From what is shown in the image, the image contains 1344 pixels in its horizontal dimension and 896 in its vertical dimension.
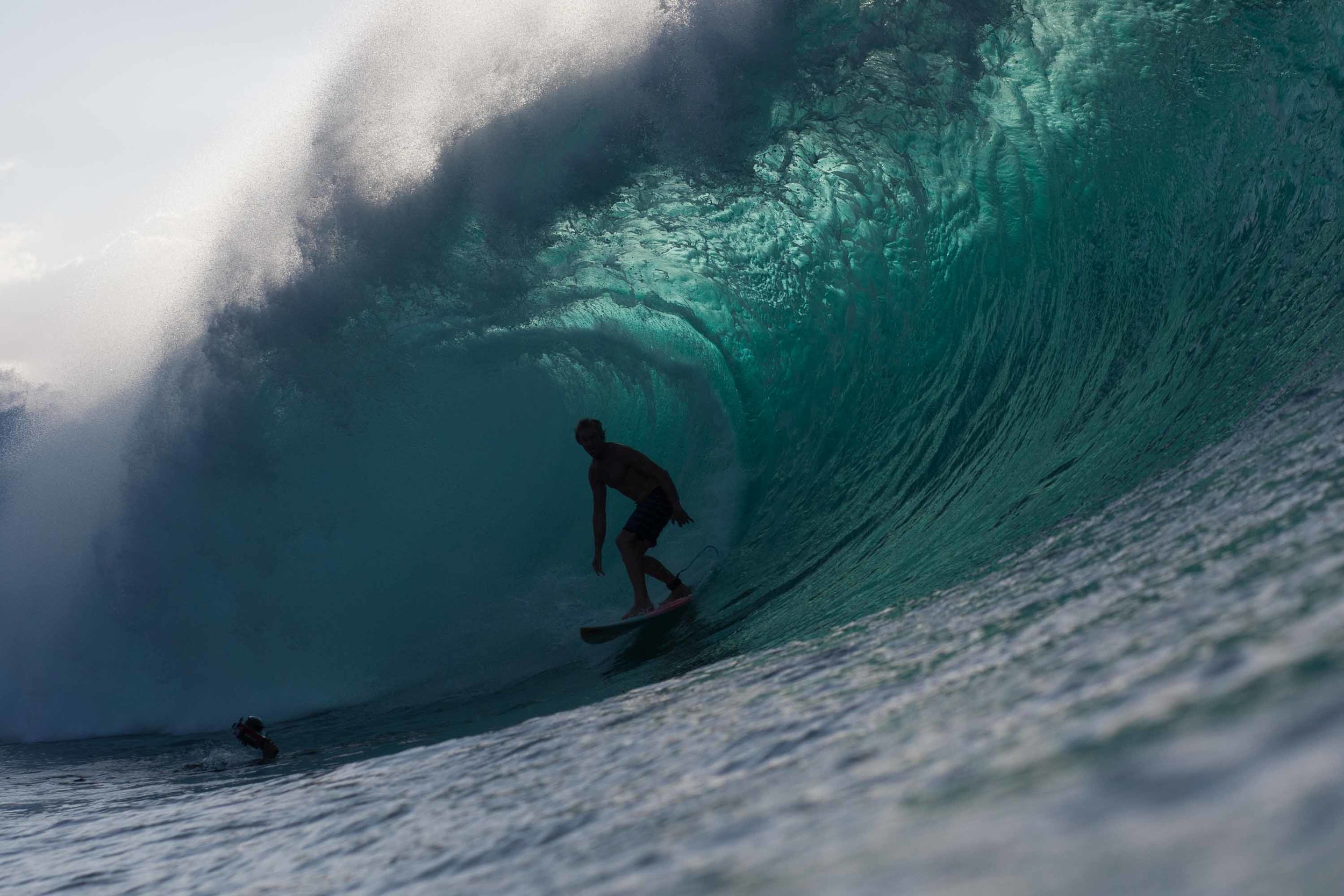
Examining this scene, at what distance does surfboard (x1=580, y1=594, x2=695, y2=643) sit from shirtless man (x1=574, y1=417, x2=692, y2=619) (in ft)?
0.23

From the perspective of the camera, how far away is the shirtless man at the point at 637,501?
6039mm

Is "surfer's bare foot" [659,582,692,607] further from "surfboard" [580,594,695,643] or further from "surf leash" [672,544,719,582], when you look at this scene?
"surf leash" [672,544,719,582]

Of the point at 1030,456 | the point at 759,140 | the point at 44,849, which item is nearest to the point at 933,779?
the point at 44,849

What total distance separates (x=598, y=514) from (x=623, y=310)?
324cm

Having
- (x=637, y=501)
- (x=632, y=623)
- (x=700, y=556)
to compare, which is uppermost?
(x=637, y=501)

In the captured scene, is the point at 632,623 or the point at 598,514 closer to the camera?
the point at 632,623

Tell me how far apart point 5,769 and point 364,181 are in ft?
15.9

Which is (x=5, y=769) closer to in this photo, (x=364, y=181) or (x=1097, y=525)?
(x=364, y=181)

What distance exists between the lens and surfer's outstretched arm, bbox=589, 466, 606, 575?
6.23 meters

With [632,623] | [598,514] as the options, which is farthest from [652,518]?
[632,623]

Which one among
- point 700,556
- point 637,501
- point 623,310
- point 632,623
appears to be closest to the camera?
point 632,623

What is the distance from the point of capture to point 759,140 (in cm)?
743

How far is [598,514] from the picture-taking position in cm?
632

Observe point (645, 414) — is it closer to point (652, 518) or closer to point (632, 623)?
point (652, 518)
